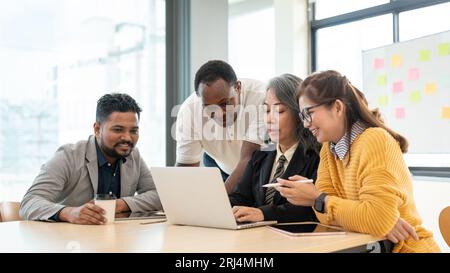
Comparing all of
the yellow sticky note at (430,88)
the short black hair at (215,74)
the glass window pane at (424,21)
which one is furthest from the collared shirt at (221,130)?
the glass window pane at (424,21)

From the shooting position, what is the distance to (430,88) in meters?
3.59

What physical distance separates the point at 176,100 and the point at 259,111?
1324 millimetres

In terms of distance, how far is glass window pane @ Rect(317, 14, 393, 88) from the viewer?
4.27m

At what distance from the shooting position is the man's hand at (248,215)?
5.59ft

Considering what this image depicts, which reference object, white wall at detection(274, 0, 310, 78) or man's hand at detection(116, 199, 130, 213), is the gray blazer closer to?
man's hand at detection(116, 199, 130, 213)

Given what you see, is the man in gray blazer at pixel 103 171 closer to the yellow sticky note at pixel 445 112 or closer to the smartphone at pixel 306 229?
the smartphone at pixel 306 229

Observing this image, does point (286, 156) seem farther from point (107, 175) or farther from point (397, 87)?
point (397, 87)

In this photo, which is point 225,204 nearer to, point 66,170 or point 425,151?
point 66,170

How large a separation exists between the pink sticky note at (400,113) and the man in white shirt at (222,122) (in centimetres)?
160

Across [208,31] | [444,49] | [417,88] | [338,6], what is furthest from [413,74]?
[208,31]

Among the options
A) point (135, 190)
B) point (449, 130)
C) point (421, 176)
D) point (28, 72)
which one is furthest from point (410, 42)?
point (28, 72)

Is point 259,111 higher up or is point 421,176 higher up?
point 259,111
